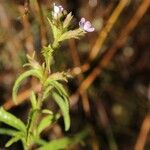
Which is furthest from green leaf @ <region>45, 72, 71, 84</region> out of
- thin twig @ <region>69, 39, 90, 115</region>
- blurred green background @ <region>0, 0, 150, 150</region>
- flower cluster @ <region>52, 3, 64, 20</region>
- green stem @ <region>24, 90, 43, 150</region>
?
thin twig @ <region>69, 39, 90, 115</region>

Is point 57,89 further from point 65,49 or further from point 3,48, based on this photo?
point 65,49

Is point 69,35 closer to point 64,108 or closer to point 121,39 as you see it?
point 64,108

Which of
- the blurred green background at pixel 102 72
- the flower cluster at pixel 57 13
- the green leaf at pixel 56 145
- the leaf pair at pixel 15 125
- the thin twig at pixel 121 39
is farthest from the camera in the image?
the thin twig at pixel 121 39

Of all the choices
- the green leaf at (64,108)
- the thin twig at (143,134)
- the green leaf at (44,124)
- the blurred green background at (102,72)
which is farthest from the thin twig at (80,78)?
the green leaf at (64,108)

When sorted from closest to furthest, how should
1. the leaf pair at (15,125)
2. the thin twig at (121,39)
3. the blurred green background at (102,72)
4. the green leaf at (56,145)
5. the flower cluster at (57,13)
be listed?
the flower cluster at (57,13), the leaf pair at (15,125), the green leaf at (56,145), the blurred green background at (102,72), the thin twig at (121,39)

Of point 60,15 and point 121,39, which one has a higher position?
point 60,15

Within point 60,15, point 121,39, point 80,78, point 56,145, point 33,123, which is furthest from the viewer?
point 121,39

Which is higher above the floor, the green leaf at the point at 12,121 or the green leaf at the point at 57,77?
the green leaf at the point at 57,77

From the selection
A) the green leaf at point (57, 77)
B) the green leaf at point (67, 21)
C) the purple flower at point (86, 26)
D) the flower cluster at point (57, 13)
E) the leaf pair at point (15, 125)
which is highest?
the flower cluster at point (57, 13)

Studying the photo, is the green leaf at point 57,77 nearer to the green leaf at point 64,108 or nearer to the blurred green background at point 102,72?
the green leaf at point 64,108

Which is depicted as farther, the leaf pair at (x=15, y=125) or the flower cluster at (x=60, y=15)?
the leaf pair at (x=15, y=125)

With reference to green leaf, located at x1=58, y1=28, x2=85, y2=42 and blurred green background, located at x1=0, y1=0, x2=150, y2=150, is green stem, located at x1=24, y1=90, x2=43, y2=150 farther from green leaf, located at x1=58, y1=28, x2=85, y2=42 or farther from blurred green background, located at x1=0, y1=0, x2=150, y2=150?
blurred green background, located at x1=0, y1=0, x2=150, y2=150

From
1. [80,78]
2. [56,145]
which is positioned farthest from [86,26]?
[80,78]

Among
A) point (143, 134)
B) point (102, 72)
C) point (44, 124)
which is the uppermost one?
point (44, 124)
